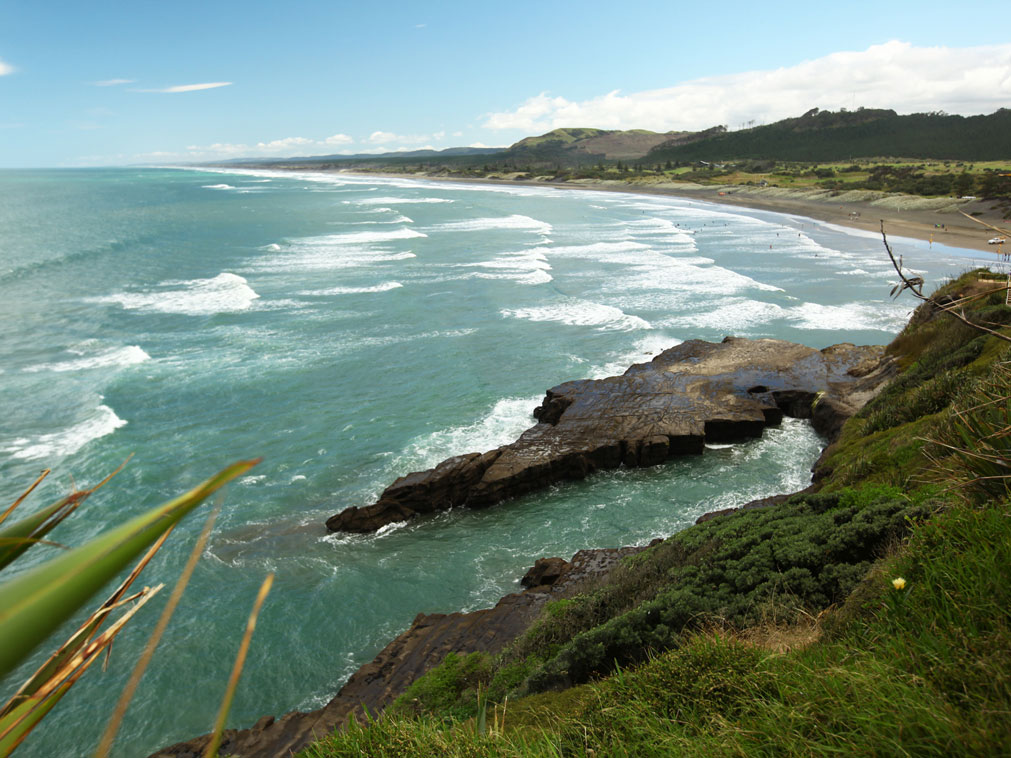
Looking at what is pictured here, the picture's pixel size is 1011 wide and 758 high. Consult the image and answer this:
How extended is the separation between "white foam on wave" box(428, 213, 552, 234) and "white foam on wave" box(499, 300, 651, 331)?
1212 inches

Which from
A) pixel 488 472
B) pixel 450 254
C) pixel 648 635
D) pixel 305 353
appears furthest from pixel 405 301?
pixel 648 635

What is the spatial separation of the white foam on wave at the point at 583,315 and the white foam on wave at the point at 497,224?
30780 millimetres

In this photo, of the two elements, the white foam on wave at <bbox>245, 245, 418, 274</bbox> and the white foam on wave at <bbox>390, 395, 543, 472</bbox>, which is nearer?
the white foam on wave at <bbox>390, 395, 543, 472</bbox>

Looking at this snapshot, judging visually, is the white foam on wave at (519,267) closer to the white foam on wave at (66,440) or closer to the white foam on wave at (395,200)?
the white foam on wave at (66,440)

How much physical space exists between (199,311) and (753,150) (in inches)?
6244

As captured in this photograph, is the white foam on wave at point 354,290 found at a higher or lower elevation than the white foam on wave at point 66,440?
higher

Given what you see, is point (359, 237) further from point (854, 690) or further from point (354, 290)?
point (854, 690)

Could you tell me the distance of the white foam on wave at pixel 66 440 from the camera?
18.5 m

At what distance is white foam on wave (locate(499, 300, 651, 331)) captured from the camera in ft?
100

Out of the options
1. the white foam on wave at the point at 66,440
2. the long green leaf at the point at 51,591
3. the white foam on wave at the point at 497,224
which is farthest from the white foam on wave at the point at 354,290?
the long green leaf at the point at 51,591

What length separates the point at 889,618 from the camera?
4059 mm

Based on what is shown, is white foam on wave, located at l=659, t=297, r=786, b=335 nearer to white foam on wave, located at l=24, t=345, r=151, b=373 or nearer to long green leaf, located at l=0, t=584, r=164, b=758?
white foam on wave, located at l=24, t=345, r=151, b=373

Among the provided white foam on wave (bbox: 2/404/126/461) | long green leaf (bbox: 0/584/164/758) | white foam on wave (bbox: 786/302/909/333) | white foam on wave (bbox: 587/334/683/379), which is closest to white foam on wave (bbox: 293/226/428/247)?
white foam on wave (bbox: 587/334/683/379)

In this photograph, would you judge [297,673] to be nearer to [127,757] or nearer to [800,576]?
[127,757]
